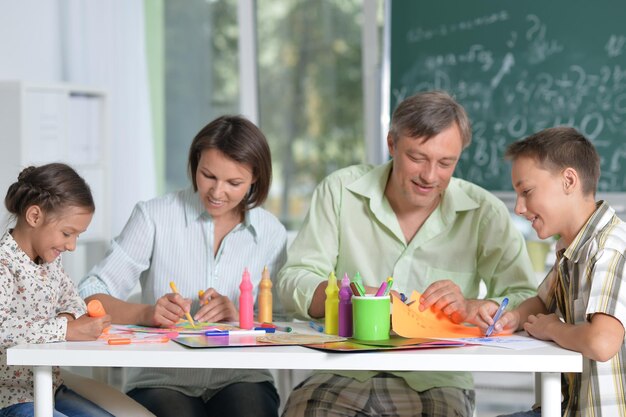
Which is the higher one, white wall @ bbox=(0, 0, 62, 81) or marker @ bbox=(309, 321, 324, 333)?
white wall @ bbox=(0, 0, 62, 81)

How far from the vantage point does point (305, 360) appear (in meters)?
1.76

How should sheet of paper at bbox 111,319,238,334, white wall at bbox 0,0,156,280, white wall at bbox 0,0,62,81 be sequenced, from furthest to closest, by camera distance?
white wall at bbox 0,0,156,280, white wall at bbox 0,0,62,81, sheet of paper at bbox 111,319,238,334

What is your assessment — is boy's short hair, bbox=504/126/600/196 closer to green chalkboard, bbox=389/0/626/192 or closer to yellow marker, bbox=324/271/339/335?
yellow marker, bbox=324/271/339/335

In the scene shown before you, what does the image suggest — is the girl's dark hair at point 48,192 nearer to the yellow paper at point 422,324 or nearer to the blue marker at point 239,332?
the blue marker at point 239,332

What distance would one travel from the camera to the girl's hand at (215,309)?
2.25 m

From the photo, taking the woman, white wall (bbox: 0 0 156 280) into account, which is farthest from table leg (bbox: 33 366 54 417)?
white wall (bbox: 0 0 156 280)

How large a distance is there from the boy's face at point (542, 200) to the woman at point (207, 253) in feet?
2.58

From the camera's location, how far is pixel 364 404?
222 centimetres

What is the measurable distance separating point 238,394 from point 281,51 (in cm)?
341

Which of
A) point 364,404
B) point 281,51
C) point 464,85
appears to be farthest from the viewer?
point 281,51

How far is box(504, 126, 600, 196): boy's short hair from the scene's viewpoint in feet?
6.43

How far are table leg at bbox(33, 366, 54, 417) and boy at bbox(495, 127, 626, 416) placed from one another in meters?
0.97

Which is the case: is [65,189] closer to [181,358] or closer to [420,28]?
[181,358]

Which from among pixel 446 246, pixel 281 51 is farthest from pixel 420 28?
pixel 446 246
